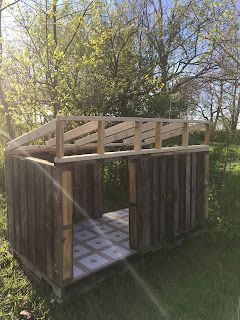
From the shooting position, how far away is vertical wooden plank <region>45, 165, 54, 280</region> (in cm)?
444

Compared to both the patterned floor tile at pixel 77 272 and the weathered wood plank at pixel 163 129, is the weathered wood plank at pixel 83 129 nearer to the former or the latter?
the weathered wood plank at pixel 163 129

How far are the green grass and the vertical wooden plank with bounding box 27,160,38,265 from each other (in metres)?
0.59

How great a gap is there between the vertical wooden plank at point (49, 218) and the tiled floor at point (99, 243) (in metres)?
0.44

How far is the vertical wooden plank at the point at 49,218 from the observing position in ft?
14.6

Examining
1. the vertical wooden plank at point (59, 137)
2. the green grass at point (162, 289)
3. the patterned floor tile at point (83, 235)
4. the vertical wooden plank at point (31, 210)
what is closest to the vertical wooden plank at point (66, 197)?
the vertical wooden plank at point (59, 137)

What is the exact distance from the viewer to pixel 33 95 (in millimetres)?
9414

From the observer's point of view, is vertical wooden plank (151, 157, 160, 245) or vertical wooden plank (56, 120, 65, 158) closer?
vertical wooden plank (56, 120, 65, 158)

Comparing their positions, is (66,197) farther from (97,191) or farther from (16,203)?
(97,191)

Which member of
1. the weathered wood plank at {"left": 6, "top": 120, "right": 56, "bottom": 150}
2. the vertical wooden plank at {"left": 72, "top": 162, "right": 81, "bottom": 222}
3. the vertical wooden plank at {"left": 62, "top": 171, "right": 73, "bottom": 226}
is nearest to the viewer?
the vertical wooden plank at {"left": 62, "top": 171, "right": 73, "bottom": 226}

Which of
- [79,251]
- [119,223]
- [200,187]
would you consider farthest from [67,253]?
[200,187]

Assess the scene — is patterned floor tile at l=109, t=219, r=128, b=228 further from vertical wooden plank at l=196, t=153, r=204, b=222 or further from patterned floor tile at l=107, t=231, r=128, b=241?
vertical wooden plank at l=196, t=153, r=204, b=222

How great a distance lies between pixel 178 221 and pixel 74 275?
108 inches

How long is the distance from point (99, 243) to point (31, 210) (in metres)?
1.78

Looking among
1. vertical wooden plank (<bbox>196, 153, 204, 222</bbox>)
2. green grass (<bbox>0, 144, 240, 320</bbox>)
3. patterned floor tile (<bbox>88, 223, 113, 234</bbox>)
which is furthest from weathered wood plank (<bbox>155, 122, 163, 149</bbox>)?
patterned floor tile (<bbox>88, 223, 113, 234</bbox>)
